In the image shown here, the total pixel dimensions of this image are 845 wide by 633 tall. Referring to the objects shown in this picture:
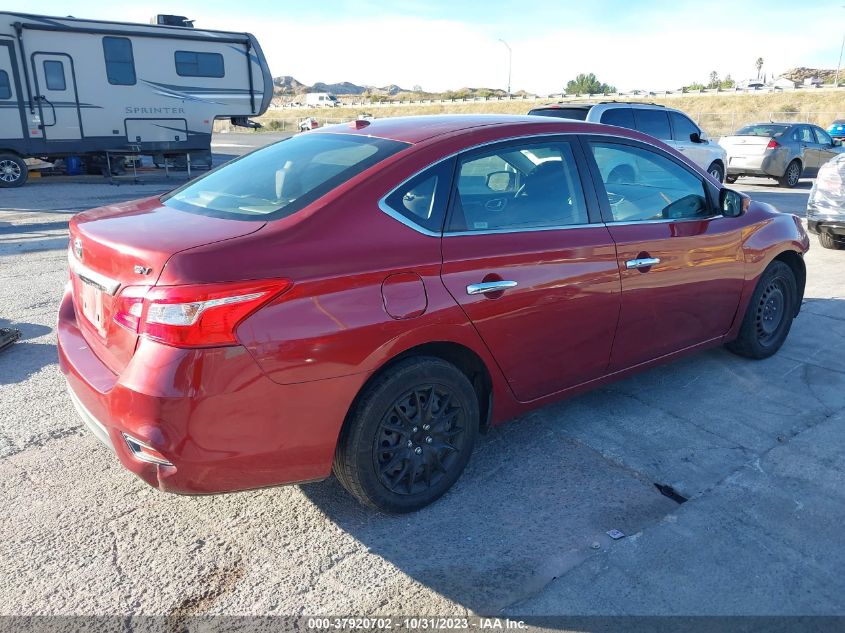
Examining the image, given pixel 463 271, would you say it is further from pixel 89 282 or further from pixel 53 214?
pixel 53 214

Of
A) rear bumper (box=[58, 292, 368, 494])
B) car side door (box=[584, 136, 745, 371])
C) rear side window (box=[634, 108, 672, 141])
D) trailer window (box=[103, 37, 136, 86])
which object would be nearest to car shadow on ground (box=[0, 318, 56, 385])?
rear bumper (box=[58, 292, 368, 494])

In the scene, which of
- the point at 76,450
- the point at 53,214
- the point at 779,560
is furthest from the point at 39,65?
the point at 779,560

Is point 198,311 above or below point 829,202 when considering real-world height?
above

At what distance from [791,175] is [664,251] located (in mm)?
14931

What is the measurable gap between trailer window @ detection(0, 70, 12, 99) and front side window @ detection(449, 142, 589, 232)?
14449 millimetres

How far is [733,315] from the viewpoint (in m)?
4.56

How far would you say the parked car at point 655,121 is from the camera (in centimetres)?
1084

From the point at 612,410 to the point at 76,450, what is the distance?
3.07m

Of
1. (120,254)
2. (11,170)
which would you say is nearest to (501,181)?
(120,254)

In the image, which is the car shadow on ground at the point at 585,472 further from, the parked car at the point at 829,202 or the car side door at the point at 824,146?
the car side door at the point at 824,146

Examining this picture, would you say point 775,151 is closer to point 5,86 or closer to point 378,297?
point 378,297

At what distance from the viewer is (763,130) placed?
16266 mm

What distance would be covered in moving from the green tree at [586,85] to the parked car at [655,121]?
8834 centimetres

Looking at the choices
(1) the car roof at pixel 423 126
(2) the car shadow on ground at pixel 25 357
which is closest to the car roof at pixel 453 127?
(1) the car roof at pixel 423 126
